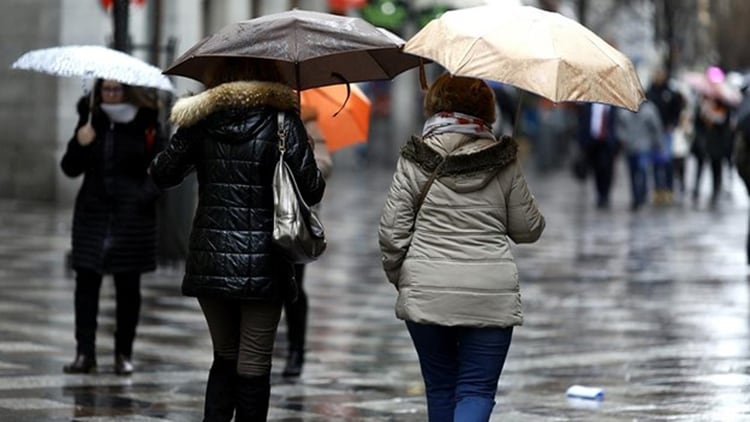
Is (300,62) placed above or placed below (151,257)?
above

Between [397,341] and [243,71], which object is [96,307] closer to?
[397,341]

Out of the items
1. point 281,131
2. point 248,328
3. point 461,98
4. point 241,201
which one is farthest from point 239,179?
point 461,98

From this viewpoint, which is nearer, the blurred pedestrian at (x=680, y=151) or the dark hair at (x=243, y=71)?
the dark hair at (x=243, y=71)

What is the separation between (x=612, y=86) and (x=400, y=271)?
3.62 feet

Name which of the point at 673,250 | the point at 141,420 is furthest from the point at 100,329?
the point at 673,250

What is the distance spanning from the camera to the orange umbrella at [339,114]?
36.9 ft

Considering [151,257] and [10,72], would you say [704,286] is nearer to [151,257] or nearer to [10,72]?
[151,257]

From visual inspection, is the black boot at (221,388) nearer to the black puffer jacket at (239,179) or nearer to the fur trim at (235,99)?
the black puffer jacket at (239,179)

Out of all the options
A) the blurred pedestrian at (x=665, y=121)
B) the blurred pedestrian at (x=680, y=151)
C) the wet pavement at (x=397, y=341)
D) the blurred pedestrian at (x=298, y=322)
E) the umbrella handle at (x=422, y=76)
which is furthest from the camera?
the blurred pedestrian at (x=680, y=151)

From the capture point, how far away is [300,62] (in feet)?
27.0

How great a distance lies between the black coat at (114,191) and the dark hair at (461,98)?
3.61 metres

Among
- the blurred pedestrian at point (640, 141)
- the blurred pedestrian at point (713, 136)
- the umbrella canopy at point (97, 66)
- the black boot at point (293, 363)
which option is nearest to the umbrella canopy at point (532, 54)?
the umbrella canopy at point (97, 66)

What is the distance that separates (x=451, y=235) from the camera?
754cm

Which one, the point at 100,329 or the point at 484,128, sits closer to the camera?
the point at 484,128
